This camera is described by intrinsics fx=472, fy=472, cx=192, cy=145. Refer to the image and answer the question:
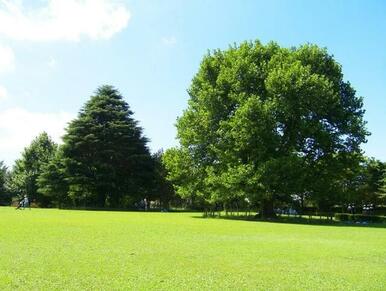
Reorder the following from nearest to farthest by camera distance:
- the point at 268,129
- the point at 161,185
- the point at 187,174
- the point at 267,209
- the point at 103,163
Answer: the point at 268,129 < the point at 267,209 < the point at 187,174 < the point at 103,163 < the point at 161,185

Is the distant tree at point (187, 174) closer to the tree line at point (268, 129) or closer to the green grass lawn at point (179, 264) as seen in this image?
the tree line at point (268, 129)

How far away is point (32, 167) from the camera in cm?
7512

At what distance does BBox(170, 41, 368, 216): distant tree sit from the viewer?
35.2 meters

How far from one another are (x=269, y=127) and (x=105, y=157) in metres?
29.4

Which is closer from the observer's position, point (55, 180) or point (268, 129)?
point (268, 129)

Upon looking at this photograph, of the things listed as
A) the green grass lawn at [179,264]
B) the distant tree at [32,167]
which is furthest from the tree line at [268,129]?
the distant tree at [32,167]

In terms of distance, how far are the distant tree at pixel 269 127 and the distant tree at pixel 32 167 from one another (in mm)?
31233

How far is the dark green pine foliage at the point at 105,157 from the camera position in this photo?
190 ft

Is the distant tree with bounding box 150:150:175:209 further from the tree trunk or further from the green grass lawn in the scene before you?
the green grass lawn

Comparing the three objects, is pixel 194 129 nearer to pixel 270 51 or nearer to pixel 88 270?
pixel 270 51

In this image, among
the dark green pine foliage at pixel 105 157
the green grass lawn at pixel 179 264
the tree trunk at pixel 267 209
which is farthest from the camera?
the dark green pine foliage at pixel 105 157

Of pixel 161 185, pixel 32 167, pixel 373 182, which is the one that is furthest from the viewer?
pixel 32 167

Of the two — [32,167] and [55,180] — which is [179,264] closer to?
[55,180]

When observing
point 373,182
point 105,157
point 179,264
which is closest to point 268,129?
point 179,264
